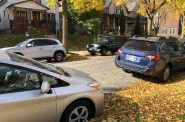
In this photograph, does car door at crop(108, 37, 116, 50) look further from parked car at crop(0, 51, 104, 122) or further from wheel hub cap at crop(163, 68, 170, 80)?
parked car at crop(0, 51, 104, 122)

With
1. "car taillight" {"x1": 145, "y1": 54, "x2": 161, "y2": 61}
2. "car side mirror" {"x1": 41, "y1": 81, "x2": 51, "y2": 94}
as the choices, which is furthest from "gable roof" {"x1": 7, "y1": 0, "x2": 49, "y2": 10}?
"car side mirror" {"x1": 41, "y1": 81, "x2": 51, "y2": 94}

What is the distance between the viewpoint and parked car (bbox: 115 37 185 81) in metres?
10.3

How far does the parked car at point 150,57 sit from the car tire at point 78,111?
5.13 m

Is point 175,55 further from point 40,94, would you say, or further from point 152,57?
point 40,94

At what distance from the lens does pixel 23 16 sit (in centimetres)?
3597

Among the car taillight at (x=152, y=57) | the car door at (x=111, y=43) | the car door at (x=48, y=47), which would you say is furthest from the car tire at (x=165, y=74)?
the car door at (x=111, y=43)

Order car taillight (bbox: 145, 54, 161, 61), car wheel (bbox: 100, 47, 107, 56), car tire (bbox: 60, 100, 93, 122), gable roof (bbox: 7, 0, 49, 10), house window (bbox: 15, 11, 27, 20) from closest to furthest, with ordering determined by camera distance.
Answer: car tire (bbox: 60, 100, 93, 122)
car taillight (bbox: 145, 54, 161, 61)
car wheel (bbox: 100, 47, 107, 56)
gable roof (bbox: 7, 0, 49, 10)
house window (bbox: 15, 11, 27, 20)

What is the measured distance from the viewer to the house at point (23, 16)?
105 feet

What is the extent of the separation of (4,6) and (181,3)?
67.8 ft

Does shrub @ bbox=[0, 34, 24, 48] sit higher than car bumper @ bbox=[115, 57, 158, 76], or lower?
higher

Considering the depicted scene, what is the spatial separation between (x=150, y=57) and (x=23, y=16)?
2858 cm

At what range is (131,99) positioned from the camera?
24.7 ft

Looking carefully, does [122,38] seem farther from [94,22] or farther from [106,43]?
[94,22]

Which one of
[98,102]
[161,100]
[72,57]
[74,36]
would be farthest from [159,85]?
[74,36]
